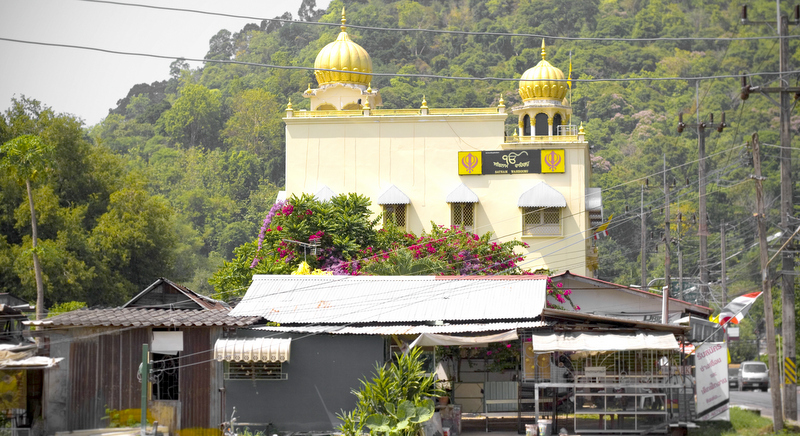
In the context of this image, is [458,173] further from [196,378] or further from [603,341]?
[196,378]

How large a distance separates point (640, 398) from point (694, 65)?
97176mm

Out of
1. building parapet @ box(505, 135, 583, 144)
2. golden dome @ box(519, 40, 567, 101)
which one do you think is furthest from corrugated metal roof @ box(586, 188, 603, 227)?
golden dome @ box(519, 40, 567, 101)

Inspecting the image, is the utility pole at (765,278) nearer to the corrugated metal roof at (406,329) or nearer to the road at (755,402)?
the road at (755,402)

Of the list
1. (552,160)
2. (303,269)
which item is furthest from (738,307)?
(303,269)

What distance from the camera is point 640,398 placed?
2167cm

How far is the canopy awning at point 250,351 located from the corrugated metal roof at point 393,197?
22969 millimetres

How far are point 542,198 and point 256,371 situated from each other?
24.1 meters

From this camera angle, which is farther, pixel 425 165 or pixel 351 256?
pixel 425 165

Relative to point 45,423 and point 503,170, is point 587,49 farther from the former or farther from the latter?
point 45,423

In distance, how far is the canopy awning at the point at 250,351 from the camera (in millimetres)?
21703

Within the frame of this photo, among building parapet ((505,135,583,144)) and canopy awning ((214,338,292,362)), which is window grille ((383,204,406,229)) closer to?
building parapet ((505,135,583,144))

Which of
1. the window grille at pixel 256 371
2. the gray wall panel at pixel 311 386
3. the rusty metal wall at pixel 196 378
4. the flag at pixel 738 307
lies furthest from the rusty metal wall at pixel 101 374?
the flag at pixel 738 307

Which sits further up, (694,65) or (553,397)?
(694,65)

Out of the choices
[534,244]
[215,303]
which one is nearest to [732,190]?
[534,244]
